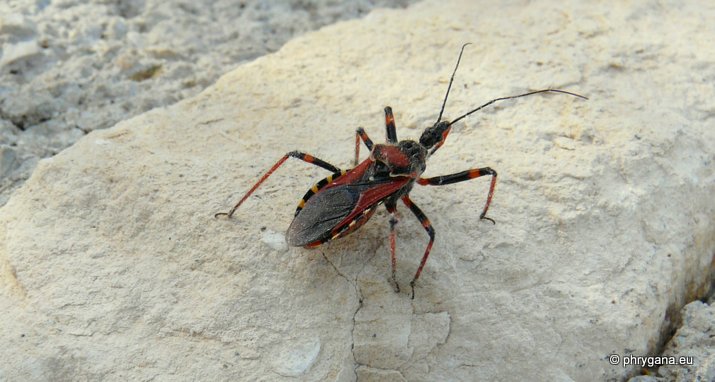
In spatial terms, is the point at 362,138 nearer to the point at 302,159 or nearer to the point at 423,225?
the point at 302,159

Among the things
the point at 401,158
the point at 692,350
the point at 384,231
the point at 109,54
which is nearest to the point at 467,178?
the point at 401,158

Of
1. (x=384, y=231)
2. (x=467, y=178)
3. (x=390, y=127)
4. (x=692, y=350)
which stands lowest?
(x=692, y=350)

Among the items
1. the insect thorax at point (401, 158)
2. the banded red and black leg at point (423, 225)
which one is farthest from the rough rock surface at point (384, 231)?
the insect thorax at point (401, 158)

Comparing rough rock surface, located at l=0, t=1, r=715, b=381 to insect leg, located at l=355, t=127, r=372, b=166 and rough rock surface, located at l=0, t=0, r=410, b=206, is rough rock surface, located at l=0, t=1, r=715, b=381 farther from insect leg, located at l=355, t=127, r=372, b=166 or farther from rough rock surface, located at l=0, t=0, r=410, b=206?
rough rock surface, located at l=0, t=0, r=410, b=206

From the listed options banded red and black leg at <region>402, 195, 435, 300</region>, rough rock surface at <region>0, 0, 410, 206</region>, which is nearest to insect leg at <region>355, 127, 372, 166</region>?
banded red and black leg at <region>402, 195, 435, 300</region>

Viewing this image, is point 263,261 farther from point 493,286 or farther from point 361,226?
point 493,286

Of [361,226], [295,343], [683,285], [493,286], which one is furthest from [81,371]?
[683,285]

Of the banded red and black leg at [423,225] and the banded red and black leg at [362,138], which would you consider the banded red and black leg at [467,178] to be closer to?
the banded red and black leg at [423,225]
